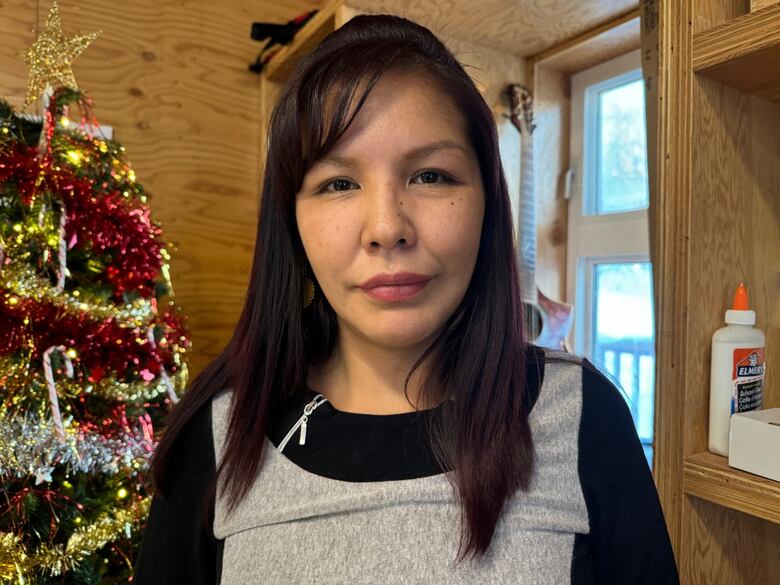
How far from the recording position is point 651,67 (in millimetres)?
974

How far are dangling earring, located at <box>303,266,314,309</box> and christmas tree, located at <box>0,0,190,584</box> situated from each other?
1.49 feet

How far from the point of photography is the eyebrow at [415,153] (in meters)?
0.62

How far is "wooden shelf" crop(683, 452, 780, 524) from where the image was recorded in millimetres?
646

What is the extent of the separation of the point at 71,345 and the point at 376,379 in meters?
A: 0.67

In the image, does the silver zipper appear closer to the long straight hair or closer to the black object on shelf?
the long straight hair

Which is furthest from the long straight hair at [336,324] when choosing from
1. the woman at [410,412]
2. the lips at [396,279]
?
the lips at [396,279]

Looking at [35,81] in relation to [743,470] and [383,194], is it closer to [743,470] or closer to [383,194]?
[383,194]

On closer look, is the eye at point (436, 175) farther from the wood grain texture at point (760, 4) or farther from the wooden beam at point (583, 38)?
the wooden beam at point (583, 38)

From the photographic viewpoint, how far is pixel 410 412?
28.1 inches

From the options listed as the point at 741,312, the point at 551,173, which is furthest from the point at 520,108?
the point at 741,312

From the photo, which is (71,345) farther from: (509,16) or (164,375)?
(509,16)

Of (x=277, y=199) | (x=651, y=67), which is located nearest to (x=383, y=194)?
(x=277, y=199)

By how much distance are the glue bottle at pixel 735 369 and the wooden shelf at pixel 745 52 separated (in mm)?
275

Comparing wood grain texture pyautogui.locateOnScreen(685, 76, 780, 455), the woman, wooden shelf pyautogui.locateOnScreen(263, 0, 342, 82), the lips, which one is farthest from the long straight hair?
wooden shelf pyautogui.locateOnScreen(263, 0, 342, 82)
